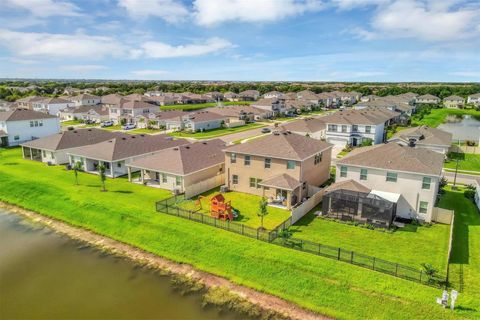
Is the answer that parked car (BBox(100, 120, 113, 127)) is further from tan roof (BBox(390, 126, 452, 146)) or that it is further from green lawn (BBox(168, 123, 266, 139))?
tan roof (BBox(390, 126, 452, 146))

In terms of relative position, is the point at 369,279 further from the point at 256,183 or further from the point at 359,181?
the point at 256,183

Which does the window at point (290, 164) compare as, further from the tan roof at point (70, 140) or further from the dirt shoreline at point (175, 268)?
the tan roof at point (70, 140)

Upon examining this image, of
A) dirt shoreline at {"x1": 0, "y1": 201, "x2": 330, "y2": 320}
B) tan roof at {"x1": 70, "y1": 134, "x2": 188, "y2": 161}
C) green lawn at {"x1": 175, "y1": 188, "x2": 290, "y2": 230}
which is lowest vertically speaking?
dirt shoreline at {"x1": 0, "y1": 201, "x2": 330, "y2": 320}

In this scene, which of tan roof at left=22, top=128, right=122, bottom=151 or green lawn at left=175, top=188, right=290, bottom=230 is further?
tan roof at left=22, top=128, right=122, bottom=151

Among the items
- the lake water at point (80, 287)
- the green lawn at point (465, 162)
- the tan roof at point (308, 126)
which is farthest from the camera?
the tan roof at point (308, 126)

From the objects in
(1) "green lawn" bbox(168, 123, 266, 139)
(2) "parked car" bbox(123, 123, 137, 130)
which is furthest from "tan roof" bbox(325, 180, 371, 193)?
(2) "parked car" bbox(123, 123, 137, 130)

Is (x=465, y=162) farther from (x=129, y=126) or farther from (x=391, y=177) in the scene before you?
(x=129, y=126)

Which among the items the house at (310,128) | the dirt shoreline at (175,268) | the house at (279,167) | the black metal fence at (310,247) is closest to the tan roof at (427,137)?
the house at (310,128)
